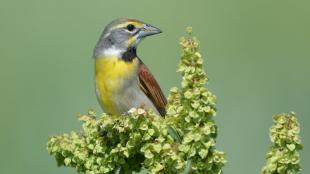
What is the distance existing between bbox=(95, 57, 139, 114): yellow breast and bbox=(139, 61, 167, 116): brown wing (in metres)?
0.17

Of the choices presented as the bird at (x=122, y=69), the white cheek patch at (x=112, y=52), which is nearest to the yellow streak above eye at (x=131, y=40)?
the bird at (x=122, y=69)

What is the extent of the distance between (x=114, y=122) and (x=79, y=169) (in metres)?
0.40

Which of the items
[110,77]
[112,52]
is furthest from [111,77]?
[112,52]

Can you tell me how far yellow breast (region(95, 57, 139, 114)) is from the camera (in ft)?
22.6

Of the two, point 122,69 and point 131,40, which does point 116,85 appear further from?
point 131,40

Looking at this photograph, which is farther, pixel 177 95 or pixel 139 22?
pixel 139 22

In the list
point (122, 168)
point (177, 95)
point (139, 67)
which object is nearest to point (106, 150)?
point (122, 168)

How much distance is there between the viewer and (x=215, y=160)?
413 centimetres

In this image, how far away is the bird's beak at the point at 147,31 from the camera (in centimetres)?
692

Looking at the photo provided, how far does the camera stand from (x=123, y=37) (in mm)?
7070

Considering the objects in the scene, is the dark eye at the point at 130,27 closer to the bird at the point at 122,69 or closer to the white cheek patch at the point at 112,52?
the bird at the point at 122,69

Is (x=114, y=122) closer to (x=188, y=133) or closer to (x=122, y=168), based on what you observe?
(x=122, y=168)

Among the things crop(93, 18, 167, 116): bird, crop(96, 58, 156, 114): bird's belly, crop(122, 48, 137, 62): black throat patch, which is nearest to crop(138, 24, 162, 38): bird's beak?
crop(93, 18, 167, 116): bird

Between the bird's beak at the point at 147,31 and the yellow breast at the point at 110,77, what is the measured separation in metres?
0.27
